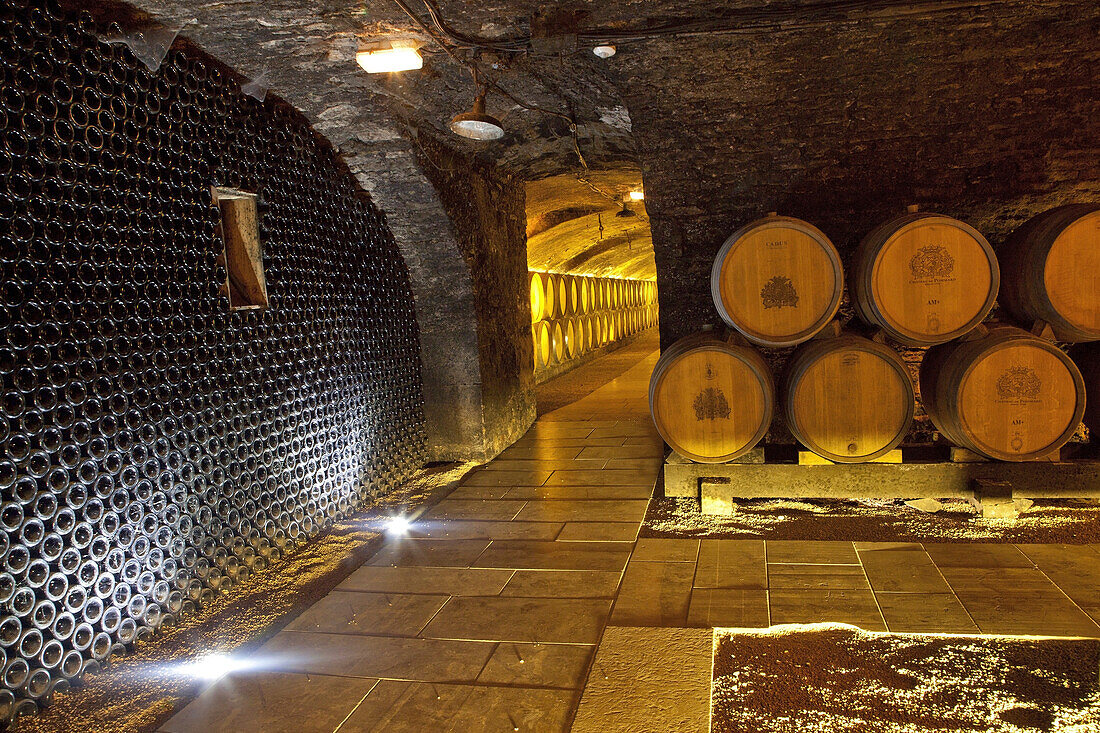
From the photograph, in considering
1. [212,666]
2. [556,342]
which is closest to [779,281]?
[212,666]

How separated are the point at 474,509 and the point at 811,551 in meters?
2.07

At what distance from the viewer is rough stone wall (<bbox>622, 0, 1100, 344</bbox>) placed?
3742 millimetres

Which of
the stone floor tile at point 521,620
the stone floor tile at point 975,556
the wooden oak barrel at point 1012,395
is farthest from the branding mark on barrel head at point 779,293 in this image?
the stone floor tile at point 521,620

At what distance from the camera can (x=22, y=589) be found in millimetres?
2301

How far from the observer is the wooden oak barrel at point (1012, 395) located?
3.29 m

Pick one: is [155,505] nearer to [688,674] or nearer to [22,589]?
[22,589]

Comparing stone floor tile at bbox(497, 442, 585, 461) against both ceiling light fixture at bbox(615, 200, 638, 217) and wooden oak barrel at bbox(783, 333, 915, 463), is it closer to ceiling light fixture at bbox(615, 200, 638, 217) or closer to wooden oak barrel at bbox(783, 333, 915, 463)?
wooden oak barrel at bbox(783, 333, 915, 463)

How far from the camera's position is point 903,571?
3010mm

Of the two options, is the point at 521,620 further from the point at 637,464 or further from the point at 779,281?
the point at 637,464

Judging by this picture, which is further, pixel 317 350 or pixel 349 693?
pixel 317 350

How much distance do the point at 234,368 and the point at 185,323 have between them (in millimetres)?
398

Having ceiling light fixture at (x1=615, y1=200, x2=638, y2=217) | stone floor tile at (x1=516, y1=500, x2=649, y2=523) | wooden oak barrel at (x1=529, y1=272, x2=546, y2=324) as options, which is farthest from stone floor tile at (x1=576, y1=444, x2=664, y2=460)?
ceiling light fixture at (x1=615, y1=200, x2=638, y2=217)

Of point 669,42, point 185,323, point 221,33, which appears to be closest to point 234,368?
point 185,323

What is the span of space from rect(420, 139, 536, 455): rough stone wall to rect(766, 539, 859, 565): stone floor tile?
9.32 feet
